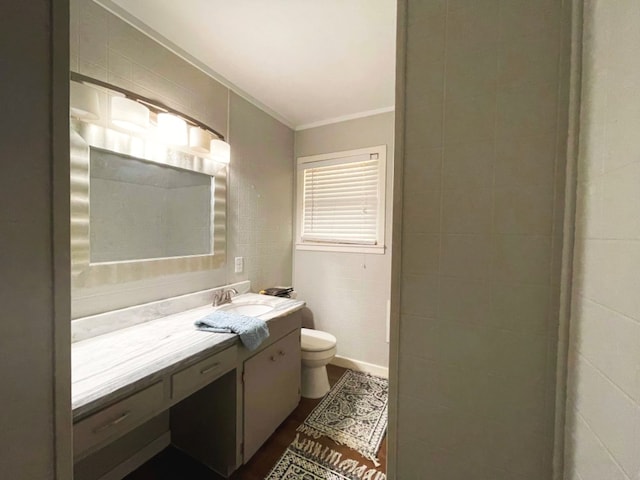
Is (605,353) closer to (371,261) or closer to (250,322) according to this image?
(250,322)

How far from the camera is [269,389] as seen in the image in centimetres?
155

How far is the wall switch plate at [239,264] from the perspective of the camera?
6.61 ft

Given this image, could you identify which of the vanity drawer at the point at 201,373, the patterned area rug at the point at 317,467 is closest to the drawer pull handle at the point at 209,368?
the vanity drawer at the point at 201,373

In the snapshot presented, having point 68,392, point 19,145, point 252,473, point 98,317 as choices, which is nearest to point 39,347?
point 68,392

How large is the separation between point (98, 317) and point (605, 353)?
1770 millimetres

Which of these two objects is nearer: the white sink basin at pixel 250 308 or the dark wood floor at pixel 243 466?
the dark wood floor at pixel 243 466

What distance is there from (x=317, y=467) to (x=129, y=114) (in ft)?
6.89

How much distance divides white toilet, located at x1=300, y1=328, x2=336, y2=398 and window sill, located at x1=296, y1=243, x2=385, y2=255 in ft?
2.69

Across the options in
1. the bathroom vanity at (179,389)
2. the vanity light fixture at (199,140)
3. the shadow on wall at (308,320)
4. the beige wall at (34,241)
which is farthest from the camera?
the shadow on wall at (308,320)

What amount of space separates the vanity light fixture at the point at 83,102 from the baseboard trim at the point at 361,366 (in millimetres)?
2538

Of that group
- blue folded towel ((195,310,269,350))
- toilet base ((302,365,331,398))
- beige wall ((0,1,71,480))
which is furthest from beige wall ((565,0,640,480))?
toilet base ((302,365,331,398))

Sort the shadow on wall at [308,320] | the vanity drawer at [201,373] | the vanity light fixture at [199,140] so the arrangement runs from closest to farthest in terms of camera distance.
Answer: the vanity drawer at [201,373], the vanity light fixture at [199,140], the shadow on wall at [308,320]

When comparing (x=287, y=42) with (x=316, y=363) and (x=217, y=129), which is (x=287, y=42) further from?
(x=316, y=363)

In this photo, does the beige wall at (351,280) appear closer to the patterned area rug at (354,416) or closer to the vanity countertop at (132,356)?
the patterned area rug at (354,416)
